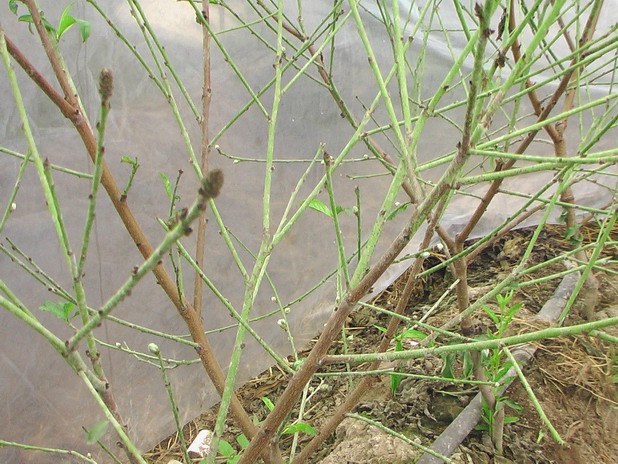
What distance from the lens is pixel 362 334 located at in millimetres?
2137

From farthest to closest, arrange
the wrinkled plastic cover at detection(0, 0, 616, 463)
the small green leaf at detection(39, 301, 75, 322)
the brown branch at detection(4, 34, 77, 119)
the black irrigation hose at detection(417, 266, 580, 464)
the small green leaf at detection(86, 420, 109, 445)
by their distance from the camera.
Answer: the wrinkled plastic cover at detection(0, 0, 616, 463)
the black irrigation hose at detection(417, 266, 580, 464)
the small green leaf at detection(39, 301, 75, 322)
the brown branch at detection(4, 34, 77, 119)
the small green leaf at detection(86, 420, 109, 445)

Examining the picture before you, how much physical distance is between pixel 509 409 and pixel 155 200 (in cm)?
128

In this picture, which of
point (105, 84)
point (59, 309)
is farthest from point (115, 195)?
point (105, 84)

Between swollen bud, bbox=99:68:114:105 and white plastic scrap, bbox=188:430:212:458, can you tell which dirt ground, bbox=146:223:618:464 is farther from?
swollen bud, bbox=99:68:114:105

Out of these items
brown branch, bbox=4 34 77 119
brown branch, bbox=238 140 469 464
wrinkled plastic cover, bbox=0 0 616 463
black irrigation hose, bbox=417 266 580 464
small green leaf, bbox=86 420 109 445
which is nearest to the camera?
small green leaf, bbox=86 420 109 445

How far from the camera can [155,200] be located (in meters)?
1.65

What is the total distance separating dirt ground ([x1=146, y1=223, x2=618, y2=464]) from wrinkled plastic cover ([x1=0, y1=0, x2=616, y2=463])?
279 mm

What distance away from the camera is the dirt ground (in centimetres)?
134

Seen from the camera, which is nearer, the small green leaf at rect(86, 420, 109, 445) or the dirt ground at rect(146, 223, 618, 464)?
the small green leaf at rect(86, 420, 109, 445)

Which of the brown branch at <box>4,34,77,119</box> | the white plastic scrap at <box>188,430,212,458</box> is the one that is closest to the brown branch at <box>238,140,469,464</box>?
the brown branch at <box>4,34,77,119</box>

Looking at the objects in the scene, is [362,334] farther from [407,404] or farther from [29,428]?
[29,428]

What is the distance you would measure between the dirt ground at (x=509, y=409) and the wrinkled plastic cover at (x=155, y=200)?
28 centimetres

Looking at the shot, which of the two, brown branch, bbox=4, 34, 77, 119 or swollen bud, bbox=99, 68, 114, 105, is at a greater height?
brown branch, bbox=4, 34, 77, 119

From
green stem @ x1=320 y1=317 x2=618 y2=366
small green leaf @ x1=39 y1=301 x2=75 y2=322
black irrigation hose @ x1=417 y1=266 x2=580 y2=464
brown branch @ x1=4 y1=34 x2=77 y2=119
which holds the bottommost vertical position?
black irrigation hose @ x1=417 y1=266 x2=580 y2=464
